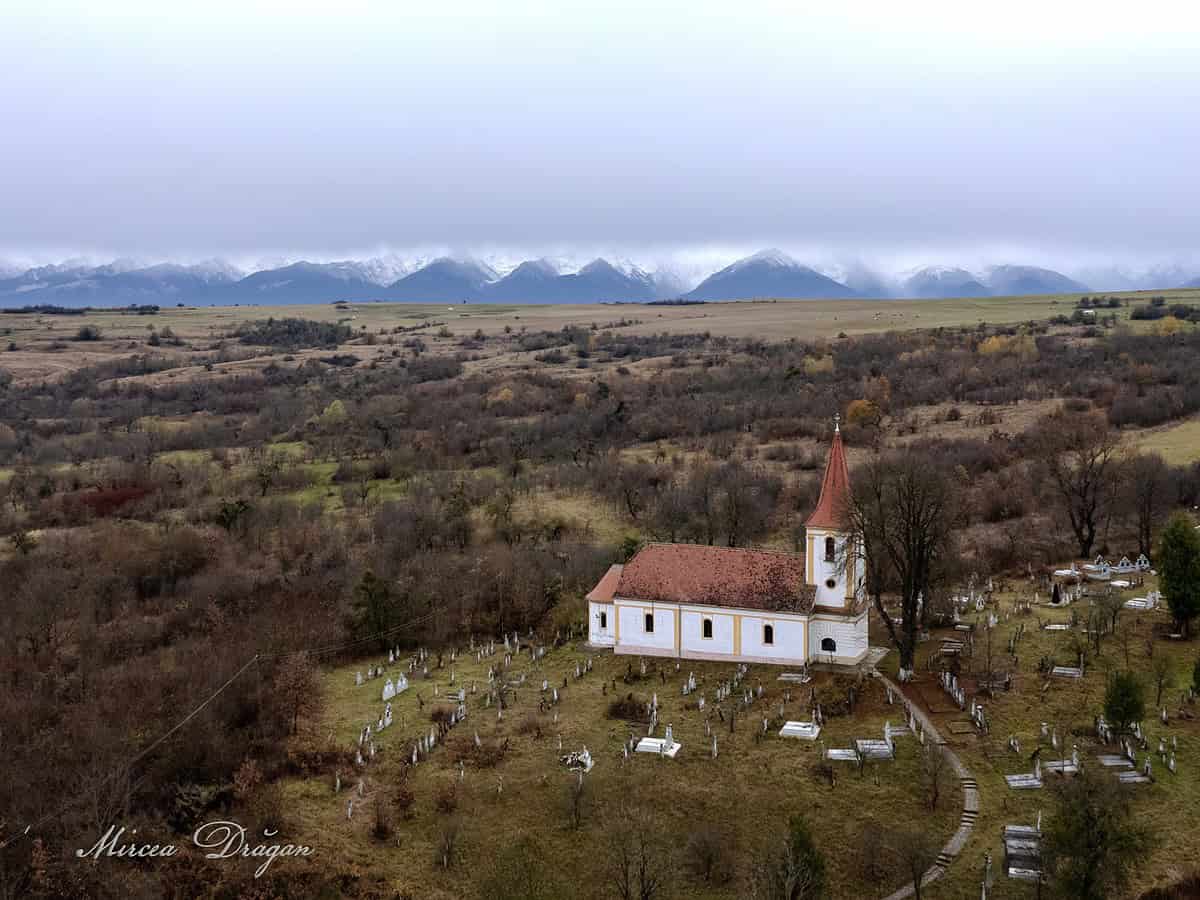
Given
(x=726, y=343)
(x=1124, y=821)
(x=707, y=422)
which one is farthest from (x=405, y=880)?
(x=726, y=343)

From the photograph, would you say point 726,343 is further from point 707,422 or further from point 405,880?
point 405,880

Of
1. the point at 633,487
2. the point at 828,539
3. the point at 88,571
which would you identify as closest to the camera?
the point at 828,539

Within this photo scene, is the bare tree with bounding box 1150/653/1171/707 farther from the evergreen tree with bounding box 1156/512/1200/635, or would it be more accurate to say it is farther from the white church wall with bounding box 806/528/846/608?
the white church wall with bounding box 806/528/846/608

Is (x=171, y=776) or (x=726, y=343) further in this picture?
(x=726, y=343)

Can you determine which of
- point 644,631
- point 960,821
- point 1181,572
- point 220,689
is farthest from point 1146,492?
point 220,689

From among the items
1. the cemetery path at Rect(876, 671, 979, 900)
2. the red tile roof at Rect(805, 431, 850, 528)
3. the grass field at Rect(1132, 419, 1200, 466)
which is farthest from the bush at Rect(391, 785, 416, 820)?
the grass field at Rect(1132, 419, 1200, 466)

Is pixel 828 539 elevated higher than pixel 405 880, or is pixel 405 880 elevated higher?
pixel 828 539

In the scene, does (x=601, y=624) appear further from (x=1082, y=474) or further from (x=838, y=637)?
(x=1082, y=474)
